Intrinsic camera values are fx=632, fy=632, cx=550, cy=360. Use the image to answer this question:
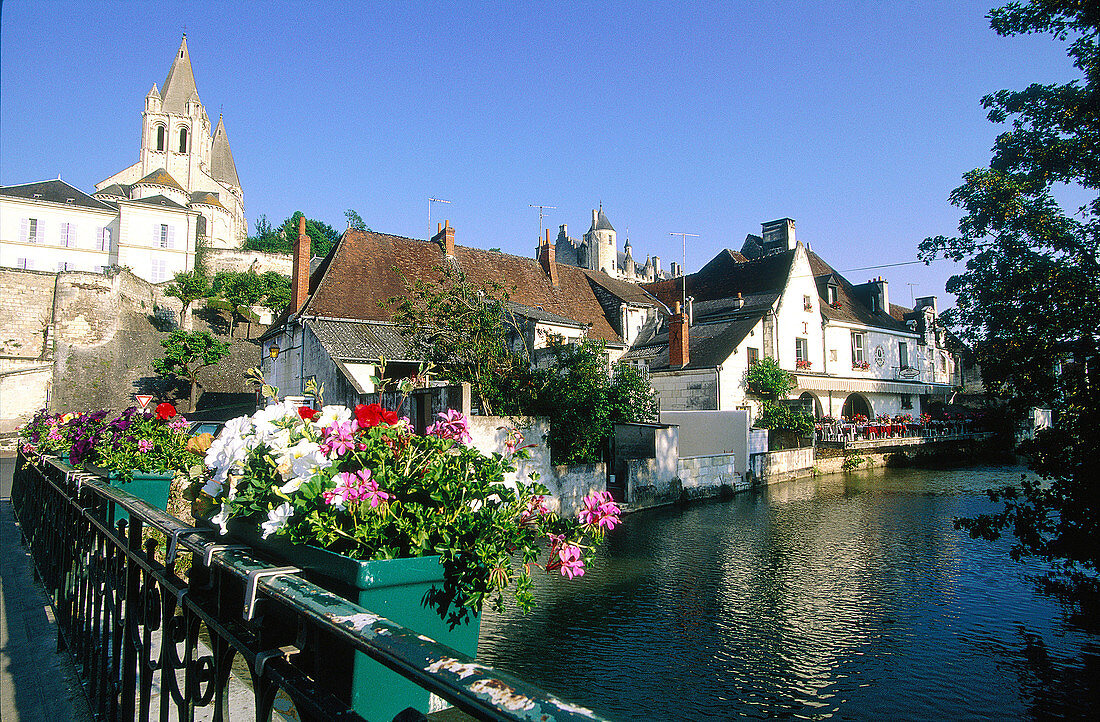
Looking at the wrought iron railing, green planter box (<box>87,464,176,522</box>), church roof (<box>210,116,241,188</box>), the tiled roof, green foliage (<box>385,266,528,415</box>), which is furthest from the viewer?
A: church roof (<box>210,116,241,188</box>)

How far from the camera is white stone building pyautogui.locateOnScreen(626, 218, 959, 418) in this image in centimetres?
2795

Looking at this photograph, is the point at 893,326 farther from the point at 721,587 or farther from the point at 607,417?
the point at 721,587

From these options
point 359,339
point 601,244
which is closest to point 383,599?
point 359,339

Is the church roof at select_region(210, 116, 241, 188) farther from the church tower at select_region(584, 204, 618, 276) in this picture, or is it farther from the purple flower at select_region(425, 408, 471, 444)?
the purple flower at select_region(425, 408, 471, 444)

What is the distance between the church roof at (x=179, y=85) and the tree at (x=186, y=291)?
36524mm

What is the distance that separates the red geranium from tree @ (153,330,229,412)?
40.8m

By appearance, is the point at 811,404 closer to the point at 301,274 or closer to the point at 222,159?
the point at 301,274

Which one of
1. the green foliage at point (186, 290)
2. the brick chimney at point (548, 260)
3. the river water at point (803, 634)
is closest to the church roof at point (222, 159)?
the green foliage at point (186, 290)

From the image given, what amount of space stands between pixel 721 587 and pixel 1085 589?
4926 mm

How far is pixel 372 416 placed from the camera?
257 cm

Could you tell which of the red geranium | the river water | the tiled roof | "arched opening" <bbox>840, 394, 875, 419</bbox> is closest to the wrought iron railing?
the red geranium

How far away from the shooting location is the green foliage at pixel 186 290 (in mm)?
47125

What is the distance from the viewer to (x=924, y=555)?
12.6 meters

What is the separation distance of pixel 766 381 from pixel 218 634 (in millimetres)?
28021
